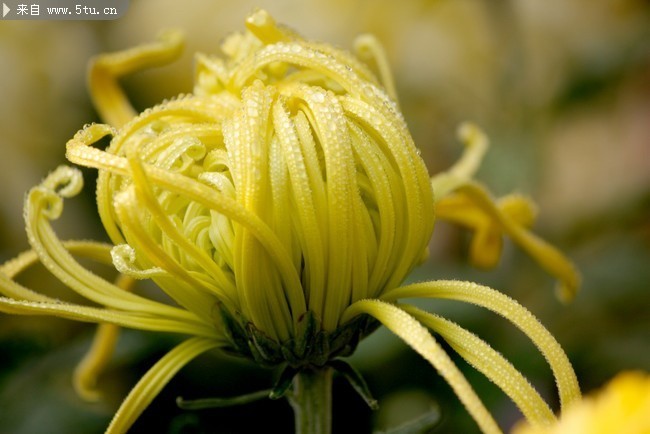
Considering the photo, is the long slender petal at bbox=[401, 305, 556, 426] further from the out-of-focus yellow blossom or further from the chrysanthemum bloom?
the out-of-focus yellow blossom

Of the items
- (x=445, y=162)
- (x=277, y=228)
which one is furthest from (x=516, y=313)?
(x=445, y=162)

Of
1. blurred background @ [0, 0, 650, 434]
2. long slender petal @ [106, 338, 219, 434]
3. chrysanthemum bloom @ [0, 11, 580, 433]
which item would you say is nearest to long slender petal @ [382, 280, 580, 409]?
chrysanthemum bloom @ [0, 11, 580, 433]

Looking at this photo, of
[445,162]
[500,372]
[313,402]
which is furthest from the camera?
[445,162]

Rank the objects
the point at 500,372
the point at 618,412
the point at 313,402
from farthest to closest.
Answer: the point at 313,402, the point at 500,372, the point at 618,412

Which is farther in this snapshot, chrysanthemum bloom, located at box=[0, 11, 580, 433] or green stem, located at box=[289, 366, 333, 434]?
Result: green stem, located at box=[289, 366, 333, 434]

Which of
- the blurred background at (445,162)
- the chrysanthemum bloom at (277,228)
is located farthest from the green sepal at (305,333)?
the blurred background at (445,162)

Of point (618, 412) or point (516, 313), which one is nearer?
point (618, 412)

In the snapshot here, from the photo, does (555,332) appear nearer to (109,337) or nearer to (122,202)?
(109,337)

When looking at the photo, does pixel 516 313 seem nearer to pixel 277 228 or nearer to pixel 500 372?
pixel 500 372
